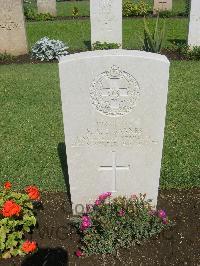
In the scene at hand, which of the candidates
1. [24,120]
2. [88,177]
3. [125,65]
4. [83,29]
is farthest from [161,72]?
[83,29]

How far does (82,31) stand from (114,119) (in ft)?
40.2

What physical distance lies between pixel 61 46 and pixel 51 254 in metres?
8.28

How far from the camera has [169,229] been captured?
12.5ft

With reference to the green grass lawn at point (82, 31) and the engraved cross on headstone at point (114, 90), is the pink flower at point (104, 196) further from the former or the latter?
the green grass lawn at point (82, 31)

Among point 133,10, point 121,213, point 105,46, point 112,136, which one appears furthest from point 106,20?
point 121,213

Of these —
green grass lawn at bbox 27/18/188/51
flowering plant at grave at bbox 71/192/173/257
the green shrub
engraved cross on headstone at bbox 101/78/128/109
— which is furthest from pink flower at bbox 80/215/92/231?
green grass lawn at bbox 27/18/188/51

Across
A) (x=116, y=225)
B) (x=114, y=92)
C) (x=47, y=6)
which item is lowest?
(x=116, y=225)

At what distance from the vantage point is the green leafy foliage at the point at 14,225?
→ 334cm

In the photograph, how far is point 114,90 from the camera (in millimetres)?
3279

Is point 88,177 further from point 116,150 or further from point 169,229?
point 169,229

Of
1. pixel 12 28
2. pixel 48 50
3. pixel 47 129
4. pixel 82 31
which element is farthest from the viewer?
pixel 82 31

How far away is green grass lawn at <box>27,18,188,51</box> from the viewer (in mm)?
12786

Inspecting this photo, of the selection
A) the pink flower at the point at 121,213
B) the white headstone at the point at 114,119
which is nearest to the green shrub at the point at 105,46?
the white headstone at the point at 114,119

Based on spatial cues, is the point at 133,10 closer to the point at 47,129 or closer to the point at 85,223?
the point at 47,129
